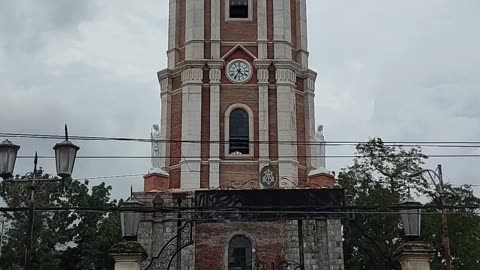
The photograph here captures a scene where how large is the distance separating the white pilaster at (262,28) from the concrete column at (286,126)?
1.24m

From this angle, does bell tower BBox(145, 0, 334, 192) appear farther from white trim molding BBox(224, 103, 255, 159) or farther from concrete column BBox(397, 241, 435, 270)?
concrete column BBox(397, 241, 435, 270)

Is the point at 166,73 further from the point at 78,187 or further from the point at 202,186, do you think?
the point at 78,187

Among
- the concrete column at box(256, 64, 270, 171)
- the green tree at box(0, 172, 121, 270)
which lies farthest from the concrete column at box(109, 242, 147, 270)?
the green tree at box(0, 172, 121, 270)

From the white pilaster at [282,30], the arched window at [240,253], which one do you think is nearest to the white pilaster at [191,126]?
the arched window at [240,253]

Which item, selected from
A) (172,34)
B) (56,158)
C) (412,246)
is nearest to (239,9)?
(172,34)

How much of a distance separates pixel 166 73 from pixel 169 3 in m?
4.08

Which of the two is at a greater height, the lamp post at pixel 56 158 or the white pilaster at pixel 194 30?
the white pilaster at pixel 194 30

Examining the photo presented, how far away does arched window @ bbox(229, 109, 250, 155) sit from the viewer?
31.8 m

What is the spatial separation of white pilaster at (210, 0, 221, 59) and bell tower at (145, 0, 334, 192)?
0.05m

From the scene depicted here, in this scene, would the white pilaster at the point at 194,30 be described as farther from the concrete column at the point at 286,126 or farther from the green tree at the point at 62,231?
the green tree at the point at 62,231

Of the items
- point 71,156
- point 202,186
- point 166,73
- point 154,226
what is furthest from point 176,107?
point 71,156

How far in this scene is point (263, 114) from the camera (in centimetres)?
3198

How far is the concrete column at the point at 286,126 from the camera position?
31047 millimetres

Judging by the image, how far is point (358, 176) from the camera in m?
38.9
